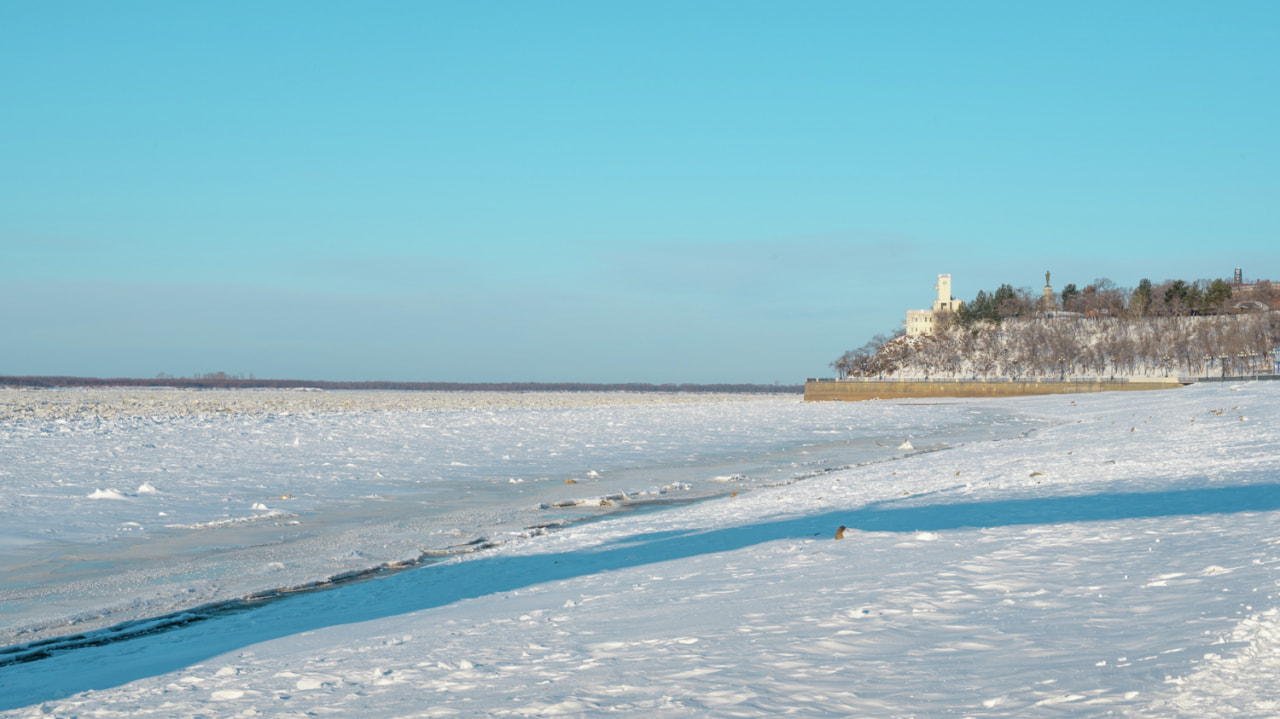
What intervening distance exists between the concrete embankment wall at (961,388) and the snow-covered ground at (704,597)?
55059 mm

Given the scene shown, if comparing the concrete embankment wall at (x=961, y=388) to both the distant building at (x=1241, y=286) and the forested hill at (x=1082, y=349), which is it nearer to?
the forested hill at (x=1082, y=349)

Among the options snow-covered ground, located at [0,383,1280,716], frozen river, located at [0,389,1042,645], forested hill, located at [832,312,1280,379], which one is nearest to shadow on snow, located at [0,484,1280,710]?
snow-covered ground, located at [0,383,1280,716]

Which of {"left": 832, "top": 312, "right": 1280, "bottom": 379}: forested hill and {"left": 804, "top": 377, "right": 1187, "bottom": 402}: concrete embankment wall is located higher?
{"left": 832, "top": 312, "right": 1280, "bottom": 379}: forested hill

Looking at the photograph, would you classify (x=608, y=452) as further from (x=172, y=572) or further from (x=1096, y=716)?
(x=1096, y=716)

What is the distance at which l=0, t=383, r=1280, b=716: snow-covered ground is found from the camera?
4129 mm

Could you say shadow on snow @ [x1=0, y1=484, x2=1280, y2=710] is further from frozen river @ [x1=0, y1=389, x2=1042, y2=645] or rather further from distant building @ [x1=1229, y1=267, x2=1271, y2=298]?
distant building @ [x1=1229, y1=267, x2=1271, y2=298]

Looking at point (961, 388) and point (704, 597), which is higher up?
point (961, 388)

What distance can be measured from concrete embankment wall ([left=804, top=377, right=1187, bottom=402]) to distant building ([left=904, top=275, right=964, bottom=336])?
59559mm

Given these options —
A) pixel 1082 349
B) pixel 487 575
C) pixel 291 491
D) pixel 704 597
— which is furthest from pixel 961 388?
pixel 704 597

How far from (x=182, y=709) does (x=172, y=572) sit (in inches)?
187

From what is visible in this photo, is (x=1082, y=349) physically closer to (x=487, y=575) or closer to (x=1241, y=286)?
(x=1241, y=286)

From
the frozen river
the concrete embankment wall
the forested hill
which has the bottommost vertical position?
the frozen river

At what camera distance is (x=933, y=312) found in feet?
459

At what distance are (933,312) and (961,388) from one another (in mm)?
70584
